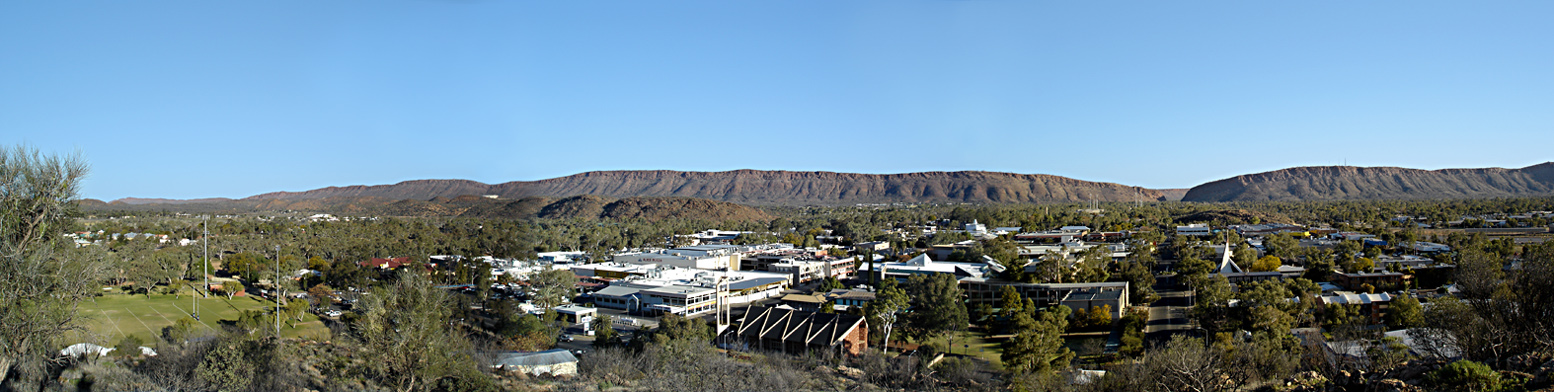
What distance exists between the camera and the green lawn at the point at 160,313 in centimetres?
2586

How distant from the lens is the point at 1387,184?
171 metres

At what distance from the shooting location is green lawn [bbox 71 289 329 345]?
1018 inches

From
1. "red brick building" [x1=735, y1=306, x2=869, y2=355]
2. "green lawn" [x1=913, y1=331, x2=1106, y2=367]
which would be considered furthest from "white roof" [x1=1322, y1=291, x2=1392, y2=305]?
"red brick building" [x1=735, y1=306, x2=869, y2=355]

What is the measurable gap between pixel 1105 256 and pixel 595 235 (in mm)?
42195

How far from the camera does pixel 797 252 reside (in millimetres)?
58438

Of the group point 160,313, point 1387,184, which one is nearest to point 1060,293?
point 160,313

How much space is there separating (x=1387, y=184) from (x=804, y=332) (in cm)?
19100

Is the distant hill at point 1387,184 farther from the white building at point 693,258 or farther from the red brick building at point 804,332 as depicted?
the red brick building at point 804,332

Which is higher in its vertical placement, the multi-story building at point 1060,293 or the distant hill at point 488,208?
the distant hill at point 488,208

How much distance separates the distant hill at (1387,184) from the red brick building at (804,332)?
173192 mm

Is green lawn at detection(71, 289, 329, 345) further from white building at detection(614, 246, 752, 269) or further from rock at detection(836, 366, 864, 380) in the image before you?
white building at detection(614, 246, 752, 269)

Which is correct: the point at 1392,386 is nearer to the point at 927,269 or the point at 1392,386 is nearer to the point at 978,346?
the point at 978,346

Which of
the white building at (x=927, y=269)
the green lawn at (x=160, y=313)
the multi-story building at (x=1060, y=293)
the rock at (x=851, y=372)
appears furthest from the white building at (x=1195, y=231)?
the green lawn at (x=160, y=313)

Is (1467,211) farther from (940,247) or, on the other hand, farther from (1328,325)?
(1328,325)
